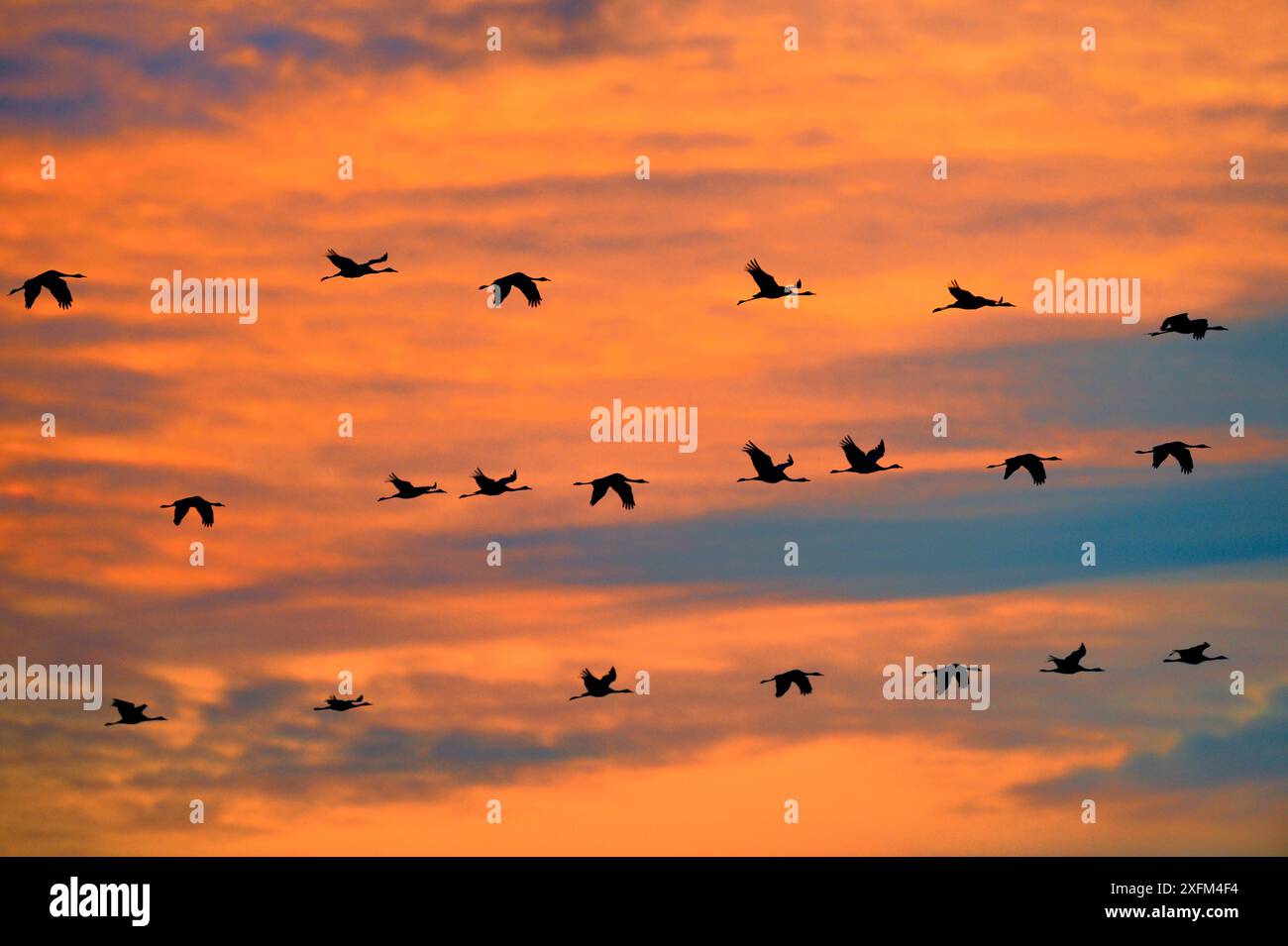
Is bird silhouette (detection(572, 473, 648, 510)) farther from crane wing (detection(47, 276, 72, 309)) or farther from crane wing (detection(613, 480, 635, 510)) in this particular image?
crane wing (detection(47, 276, 72, 309))

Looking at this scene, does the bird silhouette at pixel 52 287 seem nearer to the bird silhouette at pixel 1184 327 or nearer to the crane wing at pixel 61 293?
the crane wing at pixel 61 293

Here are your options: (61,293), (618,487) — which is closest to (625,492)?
(618,487)

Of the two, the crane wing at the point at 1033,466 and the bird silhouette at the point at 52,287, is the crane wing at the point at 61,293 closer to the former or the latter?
the bird silhouette at the point at 52,287

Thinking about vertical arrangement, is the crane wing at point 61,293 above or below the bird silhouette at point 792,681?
above

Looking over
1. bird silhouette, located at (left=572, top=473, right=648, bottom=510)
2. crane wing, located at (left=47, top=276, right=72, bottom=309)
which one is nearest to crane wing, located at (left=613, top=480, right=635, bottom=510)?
bird silhouette, located at (left=572, top=473, right=648, bottom=510)

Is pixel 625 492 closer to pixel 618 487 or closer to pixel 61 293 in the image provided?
pixel 618 487

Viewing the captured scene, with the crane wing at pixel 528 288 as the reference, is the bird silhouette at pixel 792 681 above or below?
below

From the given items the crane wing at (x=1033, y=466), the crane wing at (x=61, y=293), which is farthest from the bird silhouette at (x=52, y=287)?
the crane wing at (x=1033, y=466)

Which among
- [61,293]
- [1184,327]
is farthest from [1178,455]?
[61,293]
